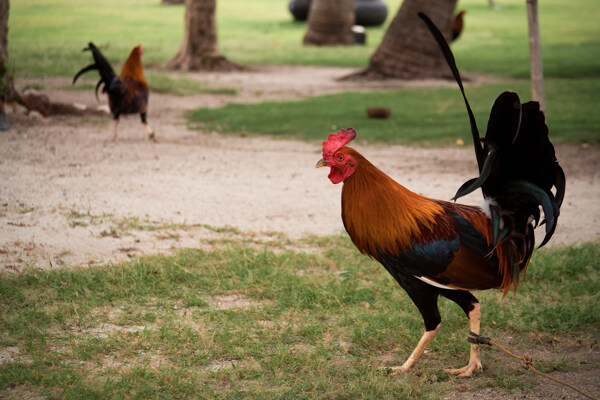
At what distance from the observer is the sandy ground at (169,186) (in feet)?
21.1

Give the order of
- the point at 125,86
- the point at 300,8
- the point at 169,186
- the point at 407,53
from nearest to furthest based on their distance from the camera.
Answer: the point at 169,186 → the point at 125,86 → the point at 407,53 → the point at 300,8

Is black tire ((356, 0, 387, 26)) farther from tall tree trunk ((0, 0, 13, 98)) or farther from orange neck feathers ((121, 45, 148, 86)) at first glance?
orange neck feathers ((121, 45, 148, 86))

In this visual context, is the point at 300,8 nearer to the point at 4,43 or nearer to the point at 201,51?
the point at 201,51

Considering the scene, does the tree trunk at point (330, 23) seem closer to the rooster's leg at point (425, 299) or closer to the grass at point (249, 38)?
the grass at point (249, 38)

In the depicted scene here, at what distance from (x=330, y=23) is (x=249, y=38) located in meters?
3.37

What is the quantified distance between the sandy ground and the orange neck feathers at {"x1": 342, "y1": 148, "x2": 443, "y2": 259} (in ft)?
8.88

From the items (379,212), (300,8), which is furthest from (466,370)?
(300,8)

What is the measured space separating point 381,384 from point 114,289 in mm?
2269

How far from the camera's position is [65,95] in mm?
13406

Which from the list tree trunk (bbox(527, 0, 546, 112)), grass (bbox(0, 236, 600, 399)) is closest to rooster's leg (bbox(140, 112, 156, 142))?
grass (bbox(0, 236, 600, 399))

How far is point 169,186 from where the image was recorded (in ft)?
26.8

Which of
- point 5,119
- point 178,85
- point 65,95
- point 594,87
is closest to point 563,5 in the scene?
point 594,87

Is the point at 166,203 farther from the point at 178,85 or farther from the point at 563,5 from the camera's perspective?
the point at 563,5

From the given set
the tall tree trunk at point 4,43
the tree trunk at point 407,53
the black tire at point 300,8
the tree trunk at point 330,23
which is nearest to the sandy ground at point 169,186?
the tall tree trunk at point 4,43
